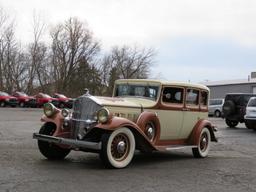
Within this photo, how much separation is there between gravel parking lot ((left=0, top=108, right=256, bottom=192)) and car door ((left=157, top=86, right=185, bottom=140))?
665 mm

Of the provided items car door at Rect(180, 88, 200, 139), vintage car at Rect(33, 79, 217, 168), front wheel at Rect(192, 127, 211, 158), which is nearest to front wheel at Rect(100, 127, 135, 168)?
vintage car at Rect(33, 79, 217, 168)

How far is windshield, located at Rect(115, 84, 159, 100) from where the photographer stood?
455 inches

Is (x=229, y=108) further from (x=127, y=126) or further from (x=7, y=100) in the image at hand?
(x=7, y=100)

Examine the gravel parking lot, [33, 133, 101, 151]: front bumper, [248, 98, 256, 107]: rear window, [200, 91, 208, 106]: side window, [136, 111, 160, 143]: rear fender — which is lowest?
the gravel parking lot

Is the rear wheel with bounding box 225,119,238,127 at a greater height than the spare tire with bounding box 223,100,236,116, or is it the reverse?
the spare tire with bounding box 223,100,236,116

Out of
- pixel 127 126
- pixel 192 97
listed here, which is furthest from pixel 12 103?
pixel 127 126

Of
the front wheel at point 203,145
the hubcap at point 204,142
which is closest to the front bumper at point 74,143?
the front wheel at point 203,145

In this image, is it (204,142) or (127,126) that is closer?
(127,126)

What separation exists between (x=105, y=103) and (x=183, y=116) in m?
2.60

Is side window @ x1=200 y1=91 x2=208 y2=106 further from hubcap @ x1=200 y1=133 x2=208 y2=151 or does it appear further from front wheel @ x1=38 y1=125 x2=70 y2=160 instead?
front wheel @ x1=38 y1=125 x2=70 y2=160

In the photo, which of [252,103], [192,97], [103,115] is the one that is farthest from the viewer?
[252,103]

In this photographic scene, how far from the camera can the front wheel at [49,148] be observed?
424 inches

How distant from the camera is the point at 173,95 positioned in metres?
11.9

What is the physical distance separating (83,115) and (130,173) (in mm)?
1726
